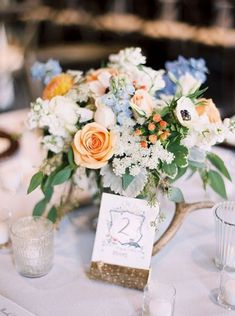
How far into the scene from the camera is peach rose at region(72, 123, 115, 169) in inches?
43.9

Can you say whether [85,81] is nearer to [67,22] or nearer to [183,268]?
[183,268]

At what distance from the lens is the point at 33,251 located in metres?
1.19

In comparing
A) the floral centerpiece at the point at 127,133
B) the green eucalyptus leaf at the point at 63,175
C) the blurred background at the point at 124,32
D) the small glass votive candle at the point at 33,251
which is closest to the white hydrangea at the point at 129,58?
the floral centerpiece at the point at 127,133

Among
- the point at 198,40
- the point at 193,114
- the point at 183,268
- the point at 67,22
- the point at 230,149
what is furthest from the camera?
the point at 67,22

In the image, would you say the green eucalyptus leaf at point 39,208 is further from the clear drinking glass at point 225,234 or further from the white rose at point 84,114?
the clear drinking glass at point 225,234

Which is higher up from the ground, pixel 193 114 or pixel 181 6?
pixel 181 6

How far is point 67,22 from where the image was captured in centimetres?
636

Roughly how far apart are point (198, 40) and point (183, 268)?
428cm

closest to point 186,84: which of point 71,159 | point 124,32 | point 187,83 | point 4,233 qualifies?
point 187,83

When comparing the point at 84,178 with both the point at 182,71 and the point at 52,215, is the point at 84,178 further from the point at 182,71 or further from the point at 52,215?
the point at 182,71

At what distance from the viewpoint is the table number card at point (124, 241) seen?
1155mm

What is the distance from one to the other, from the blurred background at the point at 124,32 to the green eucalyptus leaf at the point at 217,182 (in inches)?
127

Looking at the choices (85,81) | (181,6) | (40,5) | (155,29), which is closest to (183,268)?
(85,81)

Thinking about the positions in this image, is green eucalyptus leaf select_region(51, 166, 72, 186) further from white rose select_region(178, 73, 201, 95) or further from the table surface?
white rose select_region(178, 73, 201, 95)
